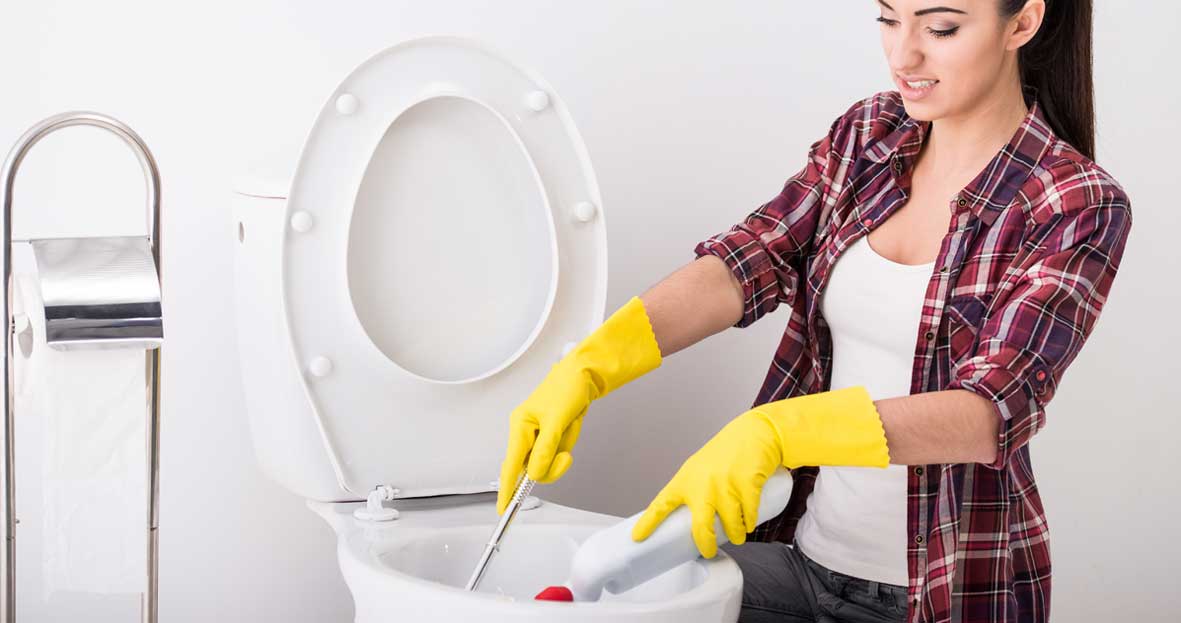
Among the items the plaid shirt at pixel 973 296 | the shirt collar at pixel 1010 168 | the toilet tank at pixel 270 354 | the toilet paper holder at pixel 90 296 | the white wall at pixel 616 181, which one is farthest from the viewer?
the white wall at pixel 616 181

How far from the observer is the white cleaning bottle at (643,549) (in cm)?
102

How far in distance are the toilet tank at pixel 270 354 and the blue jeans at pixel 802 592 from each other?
44cm

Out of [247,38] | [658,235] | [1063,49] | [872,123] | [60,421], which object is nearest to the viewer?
[60,421]

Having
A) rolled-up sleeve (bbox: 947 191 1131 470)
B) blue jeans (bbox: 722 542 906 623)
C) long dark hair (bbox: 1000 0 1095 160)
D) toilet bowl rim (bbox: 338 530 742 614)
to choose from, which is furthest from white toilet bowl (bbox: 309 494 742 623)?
long dark hair (bbox: 1000 0 1095 160)

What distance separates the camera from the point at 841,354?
129cm

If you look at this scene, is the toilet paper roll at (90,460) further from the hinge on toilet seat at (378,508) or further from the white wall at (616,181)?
the white wall at (616,181)

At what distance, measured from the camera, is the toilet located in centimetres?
125

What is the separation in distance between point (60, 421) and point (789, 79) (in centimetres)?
107

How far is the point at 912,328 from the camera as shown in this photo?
1.19 meters

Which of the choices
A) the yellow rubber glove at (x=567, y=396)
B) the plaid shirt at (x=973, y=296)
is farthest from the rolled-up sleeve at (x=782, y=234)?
the yellow rubber glove at (x=567, y=396)

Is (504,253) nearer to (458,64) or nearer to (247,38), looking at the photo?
(458,64)

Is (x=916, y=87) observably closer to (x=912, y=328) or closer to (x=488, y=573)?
(x=912, y=328)

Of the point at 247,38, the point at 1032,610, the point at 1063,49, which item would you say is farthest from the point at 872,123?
the point at 247,38

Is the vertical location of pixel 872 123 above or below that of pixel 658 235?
above
